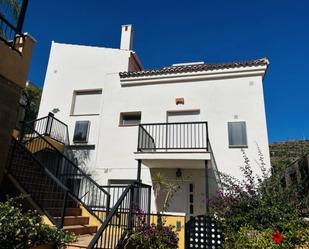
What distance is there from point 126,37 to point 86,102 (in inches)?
190

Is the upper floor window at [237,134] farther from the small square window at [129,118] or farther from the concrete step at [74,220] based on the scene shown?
the concrete step at [74,220]

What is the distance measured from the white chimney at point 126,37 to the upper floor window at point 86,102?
341cm

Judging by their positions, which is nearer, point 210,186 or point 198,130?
point 210,186

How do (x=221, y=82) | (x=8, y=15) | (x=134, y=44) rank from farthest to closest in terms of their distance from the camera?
(x=134, y=44), (x=221, y=82), (x=8, y=15)

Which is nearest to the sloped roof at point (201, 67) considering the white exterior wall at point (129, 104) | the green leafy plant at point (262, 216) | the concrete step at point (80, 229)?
the white exterior wall at point (129, 104)

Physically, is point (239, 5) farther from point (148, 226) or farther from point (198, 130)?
point (148, 226)

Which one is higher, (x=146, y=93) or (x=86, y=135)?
(x=146, y=93)

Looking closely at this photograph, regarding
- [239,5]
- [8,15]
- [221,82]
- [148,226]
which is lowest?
[148,226]

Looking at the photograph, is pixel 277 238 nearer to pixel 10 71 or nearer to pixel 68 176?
pixel 10 71

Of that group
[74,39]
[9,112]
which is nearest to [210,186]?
[9,112]

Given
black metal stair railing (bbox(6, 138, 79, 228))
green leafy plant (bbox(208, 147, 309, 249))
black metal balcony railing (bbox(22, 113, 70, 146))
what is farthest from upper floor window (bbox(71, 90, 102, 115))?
green leafy plant (bbox(208, 147, 309, 249))

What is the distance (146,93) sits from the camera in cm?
1168

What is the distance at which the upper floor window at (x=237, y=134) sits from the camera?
9.70 m

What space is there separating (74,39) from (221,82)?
954 cm
